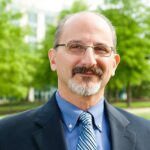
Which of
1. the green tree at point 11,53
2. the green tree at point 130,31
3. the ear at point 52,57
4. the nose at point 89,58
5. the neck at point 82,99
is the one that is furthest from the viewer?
the green tree at point 130,31

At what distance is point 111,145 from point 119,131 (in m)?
0.16

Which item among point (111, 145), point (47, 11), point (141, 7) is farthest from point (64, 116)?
point (47, 11)

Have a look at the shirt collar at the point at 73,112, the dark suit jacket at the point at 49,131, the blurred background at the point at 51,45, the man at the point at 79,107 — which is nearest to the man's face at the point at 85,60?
the man at the point at 79,107

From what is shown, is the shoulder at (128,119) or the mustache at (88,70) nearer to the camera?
the mustache at (88,70)

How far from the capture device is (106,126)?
284 centimetres

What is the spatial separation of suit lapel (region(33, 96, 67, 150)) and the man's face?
0.18 metres

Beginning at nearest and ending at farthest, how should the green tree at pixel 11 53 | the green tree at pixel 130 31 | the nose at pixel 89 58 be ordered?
the nose at pixel 89 58
the green tree at pixel 11 53
the green tree at pixel 130 31

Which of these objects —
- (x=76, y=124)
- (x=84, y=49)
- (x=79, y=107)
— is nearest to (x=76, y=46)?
(x=84, y=49)

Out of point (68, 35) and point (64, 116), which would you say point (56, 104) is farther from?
point (68, 35)

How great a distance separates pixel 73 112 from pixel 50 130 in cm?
20

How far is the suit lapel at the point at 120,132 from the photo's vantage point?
2744 mm

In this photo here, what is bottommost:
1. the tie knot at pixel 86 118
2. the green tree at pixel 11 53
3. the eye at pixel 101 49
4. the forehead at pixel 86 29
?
the green tree at pixel 11 53

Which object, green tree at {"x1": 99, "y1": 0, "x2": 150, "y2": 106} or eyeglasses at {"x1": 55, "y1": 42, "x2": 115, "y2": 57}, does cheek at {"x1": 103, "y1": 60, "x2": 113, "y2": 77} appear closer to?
eyeglasses at {"x1": 55, "y1": 42, "x2": 115, "y2": 57}

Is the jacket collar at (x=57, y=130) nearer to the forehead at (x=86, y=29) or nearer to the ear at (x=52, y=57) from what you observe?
the ear at (x=52, y=57)
